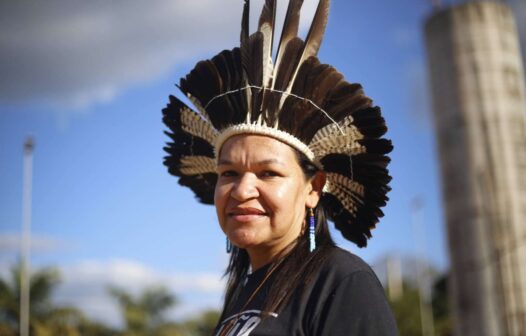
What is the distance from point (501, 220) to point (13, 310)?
16.8 metres

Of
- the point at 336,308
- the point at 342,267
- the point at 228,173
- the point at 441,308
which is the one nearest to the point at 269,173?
the point at 228,173

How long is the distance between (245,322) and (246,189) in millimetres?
496

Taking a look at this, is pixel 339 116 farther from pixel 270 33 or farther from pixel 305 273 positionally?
pixel 305 273

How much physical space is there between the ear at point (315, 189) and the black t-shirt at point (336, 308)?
372mm

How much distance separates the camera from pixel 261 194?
2332mm

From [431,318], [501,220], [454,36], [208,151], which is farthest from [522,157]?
[431,318]

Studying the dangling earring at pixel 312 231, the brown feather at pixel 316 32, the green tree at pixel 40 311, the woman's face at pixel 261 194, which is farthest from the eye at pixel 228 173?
the green tree at pixel 40 311

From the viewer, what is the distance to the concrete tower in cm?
1371

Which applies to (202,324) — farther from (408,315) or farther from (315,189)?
(315,189)

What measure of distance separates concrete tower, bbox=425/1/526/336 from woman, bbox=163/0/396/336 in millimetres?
12065

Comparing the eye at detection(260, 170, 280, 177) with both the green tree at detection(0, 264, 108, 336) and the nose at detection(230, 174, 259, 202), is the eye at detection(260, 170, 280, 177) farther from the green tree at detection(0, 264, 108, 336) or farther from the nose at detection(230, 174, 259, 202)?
the green tree at detection(0, 264, 108, 336)

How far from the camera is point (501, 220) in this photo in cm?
1388

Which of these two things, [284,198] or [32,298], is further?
[32,298]

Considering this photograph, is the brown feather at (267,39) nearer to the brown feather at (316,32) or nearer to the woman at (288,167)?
the woman at (288,167)
